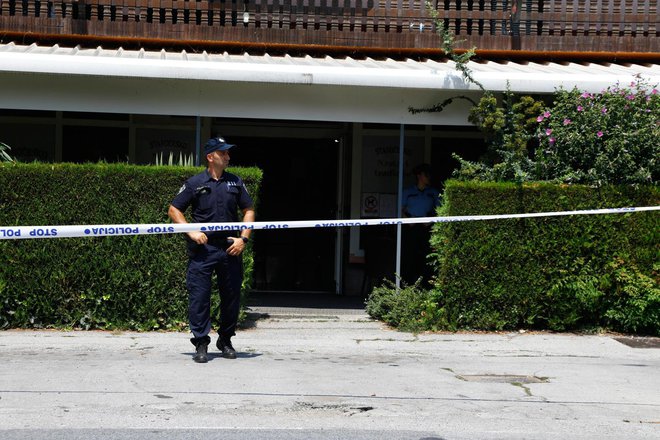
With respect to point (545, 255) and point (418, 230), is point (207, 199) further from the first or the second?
point (418, 230)

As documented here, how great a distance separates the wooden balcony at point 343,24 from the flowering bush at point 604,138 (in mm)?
2338

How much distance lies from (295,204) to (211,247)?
21.1 ft

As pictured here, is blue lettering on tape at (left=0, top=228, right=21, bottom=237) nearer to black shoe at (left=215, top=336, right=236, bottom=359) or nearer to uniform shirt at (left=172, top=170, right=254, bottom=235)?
uniform shirt at (left=172, top=170, right=254, bottom=235)

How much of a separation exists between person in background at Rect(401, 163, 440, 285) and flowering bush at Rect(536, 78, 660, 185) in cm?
201

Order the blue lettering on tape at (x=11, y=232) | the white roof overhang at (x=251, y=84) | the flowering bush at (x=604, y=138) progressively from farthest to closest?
1. the white roof overhang at (x=251, y=84)
2. the flowering bush at (x=604, y=138)
3. the blue lettering on tape at (x=11, y=232)

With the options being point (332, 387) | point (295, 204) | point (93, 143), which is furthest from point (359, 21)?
point (332, 387)

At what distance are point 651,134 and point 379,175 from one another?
4.84 meters

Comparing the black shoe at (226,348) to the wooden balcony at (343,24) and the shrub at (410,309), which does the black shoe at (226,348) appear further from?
the wooden balcony at (343,24)

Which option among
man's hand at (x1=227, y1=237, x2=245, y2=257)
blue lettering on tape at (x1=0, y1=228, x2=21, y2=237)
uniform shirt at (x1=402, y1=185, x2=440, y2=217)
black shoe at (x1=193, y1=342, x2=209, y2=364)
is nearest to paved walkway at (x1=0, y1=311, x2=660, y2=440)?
black shoe at (x1=193, y1=342, x2=209, y2=364)

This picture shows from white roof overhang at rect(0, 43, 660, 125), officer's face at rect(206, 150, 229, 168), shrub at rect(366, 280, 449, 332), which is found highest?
white roof overhang at rect(0, 43, 660, 125)

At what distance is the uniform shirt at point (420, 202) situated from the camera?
1190cm

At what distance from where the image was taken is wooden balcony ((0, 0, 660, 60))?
12.0 meters

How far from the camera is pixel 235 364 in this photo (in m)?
7.84

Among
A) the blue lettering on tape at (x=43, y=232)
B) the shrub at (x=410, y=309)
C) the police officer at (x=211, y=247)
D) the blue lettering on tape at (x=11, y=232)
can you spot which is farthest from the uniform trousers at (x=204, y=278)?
the shrub at (x=410, y=309)
